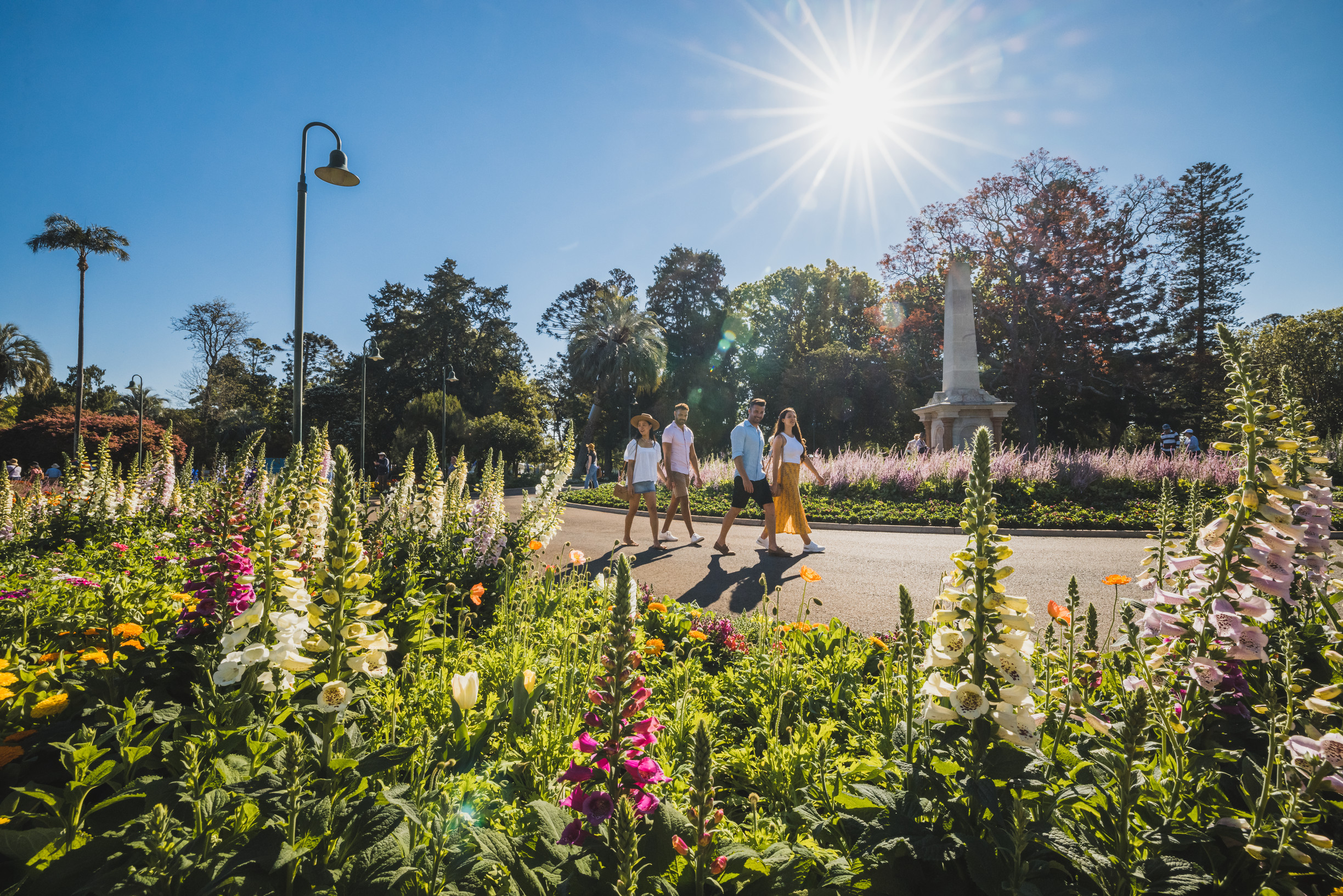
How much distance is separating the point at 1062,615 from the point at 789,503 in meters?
5.97

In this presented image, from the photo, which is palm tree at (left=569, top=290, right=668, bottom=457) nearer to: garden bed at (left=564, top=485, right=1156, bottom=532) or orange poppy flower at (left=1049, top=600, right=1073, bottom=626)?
garden bed at (left=564, top=485, right=1156, bottom=532)

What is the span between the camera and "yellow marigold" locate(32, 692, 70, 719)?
1.89 m

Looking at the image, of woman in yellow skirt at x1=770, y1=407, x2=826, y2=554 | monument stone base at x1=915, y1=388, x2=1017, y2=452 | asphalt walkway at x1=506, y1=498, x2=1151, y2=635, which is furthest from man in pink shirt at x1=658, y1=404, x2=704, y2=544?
monument stone base at x1=915, y1=388, x2=1017, y2=452

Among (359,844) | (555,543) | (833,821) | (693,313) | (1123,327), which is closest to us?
(359,844)

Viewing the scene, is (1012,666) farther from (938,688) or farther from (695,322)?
(695,322)

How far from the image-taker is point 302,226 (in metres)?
8.20

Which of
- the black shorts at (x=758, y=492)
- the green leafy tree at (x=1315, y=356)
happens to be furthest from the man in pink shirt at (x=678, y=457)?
the green leafy tree at (x=1315, y=356)

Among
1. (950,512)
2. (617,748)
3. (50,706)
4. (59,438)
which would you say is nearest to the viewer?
(617,748)

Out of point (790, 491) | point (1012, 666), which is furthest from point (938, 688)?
point (790, 491)

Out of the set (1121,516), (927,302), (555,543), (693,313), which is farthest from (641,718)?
(693,313)

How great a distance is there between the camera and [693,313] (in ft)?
161

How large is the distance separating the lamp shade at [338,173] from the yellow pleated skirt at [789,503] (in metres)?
7.70

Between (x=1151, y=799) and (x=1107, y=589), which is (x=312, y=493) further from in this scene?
Result: (x=1107, y=589)

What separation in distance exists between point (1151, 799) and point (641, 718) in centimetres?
133
